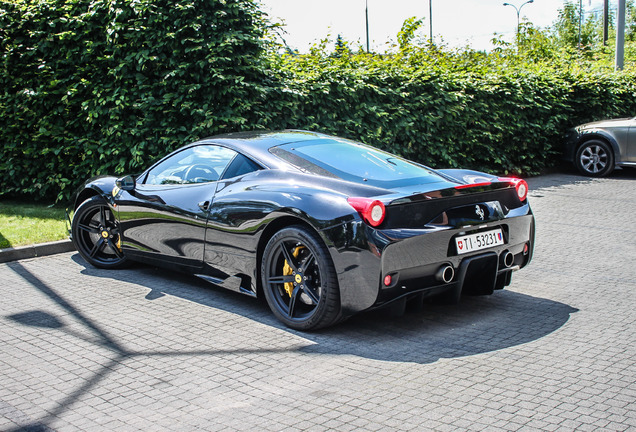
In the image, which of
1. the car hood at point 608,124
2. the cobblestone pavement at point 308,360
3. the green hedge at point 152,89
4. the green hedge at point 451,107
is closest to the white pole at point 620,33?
the green hedge at point 451,107

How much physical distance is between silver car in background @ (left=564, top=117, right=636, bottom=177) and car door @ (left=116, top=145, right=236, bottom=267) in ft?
35.7

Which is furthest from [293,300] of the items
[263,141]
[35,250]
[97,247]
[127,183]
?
[35,250]

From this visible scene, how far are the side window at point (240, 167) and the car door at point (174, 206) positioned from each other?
0.08 m

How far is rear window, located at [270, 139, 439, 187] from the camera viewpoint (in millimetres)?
5020

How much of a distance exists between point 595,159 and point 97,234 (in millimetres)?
11176

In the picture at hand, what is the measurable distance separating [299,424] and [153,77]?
7.31 metres

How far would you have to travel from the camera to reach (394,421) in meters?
3.33

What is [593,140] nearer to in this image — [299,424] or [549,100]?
[549,100]

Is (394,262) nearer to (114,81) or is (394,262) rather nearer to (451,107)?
(114,81)

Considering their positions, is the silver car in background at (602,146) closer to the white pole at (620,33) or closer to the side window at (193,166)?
the white pole at (620,33)

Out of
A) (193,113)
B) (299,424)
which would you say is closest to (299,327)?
(299,424)

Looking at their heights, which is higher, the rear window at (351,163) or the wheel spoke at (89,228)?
the rear window at (351,163)

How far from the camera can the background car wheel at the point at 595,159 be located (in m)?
14.2

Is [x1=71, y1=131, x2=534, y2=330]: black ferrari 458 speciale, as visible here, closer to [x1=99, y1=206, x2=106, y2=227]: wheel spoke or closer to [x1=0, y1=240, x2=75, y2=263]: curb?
[x1=99, y1=206, x2=106, y2=227]: wheel spoke
